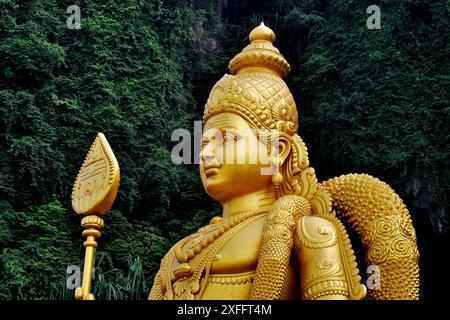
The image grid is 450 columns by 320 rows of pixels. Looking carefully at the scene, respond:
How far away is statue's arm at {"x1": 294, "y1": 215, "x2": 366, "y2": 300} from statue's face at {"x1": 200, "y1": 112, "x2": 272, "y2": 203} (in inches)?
17.6

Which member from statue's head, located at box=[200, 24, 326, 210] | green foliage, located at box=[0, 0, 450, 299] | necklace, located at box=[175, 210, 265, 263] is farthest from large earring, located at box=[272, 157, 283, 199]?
green foliage, located at box=[0, 0, 450, 299]

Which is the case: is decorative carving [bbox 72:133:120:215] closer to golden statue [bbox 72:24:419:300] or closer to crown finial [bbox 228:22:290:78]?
golden statue [bbox 72:24:419:300]

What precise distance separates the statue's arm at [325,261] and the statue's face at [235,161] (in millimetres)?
448

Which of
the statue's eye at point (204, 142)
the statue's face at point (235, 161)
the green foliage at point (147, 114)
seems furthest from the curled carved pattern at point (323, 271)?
the green foliage at point (147, 114)

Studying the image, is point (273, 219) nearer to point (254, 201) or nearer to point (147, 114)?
point (254, 201)

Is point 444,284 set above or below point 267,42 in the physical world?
below

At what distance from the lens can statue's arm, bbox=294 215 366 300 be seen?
3615 millimetres

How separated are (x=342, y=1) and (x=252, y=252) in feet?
50.4

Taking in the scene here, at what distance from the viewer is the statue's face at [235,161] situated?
13.8ft

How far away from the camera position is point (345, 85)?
16.6m

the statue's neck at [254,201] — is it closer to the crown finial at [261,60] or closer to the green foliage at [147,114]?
the crown finial at [261,60]

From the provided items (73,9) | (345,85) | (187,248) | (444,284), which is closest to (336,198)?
(187,248)

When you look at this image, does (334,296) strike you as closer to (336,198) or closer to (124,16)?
(336,198)

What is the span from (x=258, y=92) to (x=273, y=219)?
0.86 metres
